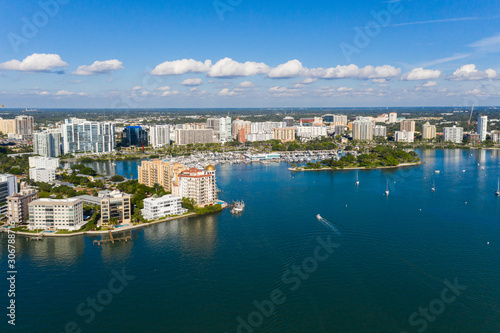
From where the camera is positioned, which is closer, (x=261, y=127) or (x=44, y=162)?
(x=44, y=162)

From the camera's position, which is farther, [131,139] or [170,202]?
[131,139]

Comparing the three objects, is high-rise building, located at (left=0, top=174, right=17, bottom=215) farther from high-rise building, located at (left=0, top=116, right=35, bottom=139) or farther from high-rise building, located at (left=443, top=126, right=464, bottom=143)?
high-rise building, located at (left=443, top=126, right=464, bottom=143)

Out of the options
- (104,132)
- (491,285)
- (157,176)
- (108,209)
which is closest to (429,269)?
(491,285)

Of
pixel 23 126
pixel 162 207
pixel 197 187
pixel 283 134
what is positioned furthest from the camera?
pixel 23 126

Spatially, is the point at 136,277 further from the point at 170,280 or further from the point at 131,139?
the point at 131,139

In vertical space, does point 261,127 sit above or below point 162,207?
above

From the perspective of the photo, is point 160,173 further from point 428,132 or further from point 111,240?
point 428,132

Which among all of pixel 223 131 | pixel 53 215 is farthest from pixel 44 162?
pixel 223 131
